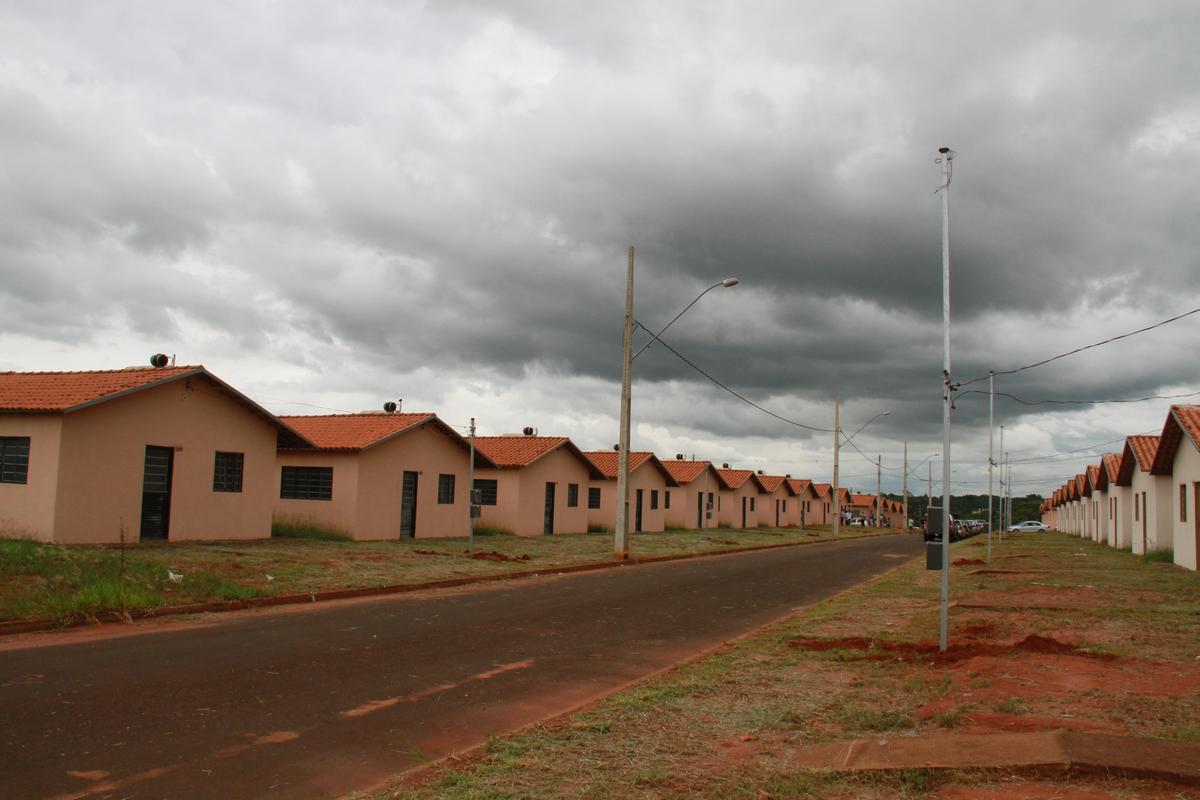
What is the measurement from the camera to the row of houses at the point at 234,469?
19.2 metres

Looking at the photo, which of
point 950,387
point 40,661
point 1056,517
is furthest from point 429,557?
point 1056,517

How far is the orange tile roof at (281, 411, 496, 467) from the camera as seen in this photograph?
2738 cm

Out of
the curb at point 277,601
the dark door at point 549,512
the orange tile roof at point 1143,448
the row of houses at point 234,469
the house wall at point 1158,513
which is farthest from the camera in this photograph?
the dark door at point 549,512

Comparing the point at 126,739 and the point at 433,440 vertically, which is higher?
the point at 433,440

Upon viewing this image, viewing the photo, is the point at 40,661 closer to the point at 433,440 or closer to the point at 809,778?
the point at 809,778

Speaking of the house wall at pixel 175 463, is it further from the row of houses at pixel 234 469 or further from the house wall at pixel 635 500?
the house wall at pixel 635 500

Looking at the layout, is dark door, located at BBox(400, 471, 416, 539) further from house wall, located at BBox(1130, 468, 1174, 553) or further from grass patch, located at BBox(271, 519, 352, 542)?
house wall, located at BBox(1130, 468, 1174, 553)

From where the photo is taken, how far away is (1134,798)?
16.2ft

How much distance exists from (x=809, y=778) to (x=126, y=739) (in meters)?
4.75

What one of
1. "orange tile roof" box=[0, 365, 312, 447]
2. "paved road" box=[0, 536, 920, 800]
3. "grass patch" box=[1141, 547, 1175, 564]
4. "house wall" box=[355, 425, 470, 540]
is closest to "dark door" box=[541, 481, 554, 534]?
"house wall" box=[355, 425, 470, 540]

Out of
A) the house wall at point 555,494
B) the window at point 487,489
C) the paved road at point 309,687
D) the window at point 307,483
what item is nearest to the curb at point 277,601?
the paved road at point 309,687

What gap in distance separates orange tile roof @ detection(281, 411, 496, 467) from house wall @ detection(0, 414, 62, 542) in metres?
8.67

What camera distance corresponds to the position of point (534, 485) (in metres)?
36.5

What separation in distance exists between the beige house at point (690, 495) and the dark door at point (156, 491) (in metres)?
32.7
